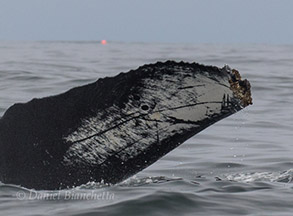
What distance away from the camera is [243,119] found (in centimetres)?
1386

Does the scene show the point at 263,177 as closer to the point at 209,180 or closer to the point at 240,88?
the point at 209,180

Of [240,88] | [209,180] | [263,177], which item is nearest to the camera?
[240,88]

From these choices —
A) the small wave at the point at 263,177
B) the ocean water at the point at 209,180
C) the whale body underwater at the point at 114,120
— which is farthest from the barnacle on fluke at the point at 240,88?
the small wave at the point at 263,177

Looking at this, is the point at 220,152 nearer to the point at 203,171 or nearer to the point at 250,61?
the point at 203,171

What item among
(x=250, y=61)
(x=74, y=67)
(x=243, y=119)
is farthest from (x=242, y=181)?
(x=250, y=61)

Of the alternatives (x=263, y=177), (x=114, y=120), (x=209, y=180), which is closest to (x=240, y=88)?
(x=114, y=120)

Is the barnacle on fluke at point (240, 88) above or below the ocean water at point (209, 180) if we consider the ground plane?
above

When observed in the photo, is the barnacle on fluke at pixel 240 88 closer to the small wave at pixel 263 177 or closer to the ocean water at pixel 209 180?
the ocean water at pixel 209 180

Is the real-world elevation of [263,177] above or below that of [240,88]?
below

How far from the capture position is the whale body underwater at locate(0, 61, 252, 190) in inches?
240

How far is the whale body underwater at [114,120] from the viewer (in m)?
6.09

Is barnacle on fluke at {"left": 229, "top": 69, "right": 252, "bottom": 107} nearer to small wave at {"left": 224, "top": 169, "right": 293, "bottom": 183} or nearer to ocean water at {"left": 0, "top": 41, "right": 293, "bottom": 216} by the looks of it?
ocean water at {"left": 0, "top": 41, "right": 293, "bottom": 216}

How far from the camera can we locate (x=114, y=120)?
Result: 621 centimetres

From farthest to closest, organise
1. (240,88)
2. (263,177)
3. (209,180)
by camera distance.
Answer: (263,177), (209,180), (240,88)
